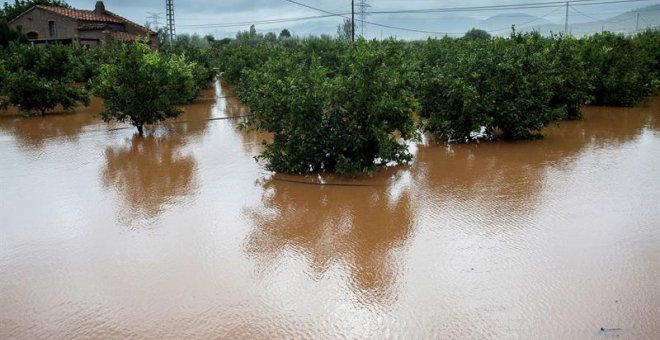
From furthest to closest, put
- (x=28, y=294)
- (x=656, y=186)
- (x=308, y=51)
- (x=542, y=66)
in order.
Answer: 1. (x=308, y=51)
2. (x=542, y=66)
3. (x=656, y=186)
4. (x=28, y=294)

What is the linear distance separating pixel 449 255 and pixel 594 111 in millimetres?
13811

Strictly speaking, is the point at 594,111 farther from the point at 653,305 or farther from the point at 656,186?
the point at 653,305

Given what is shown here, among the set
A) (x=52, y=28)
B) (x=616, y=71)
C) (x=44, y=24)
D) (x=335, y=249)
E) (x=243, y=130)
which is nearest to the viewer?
(x=335, y=249)

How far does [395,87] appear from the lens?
942 cm

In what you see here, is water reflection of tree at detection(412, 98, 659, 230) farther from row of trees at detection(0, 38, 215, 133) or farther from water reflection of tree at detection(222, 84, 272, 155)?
Answer: row of trees at detection(0, 38, 215, 133)

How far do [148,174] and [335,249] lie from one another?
206 inches

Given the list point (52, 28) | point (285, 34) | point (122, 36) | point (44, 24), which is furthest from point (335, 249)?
point (285, 34)

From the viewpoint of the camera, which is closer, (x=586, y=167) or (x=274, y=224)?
(x=274, y=224)

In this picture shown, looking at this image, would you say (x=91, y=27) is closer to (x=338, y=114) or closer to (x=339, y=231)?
(x=338, y=114)

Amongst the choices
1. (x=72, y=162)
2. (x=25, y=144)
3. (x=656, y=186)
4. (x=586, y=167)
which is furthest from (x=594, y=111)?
(x=25, y=144)

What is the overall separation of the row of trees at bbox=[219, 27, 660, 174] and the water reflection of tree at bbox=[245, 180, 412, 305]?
96 cm

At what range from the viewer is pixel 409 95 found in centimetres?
948

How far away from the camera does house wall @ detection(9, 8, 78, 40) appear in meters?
38.1

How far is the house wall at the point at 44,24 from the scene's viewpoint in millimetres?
38125
